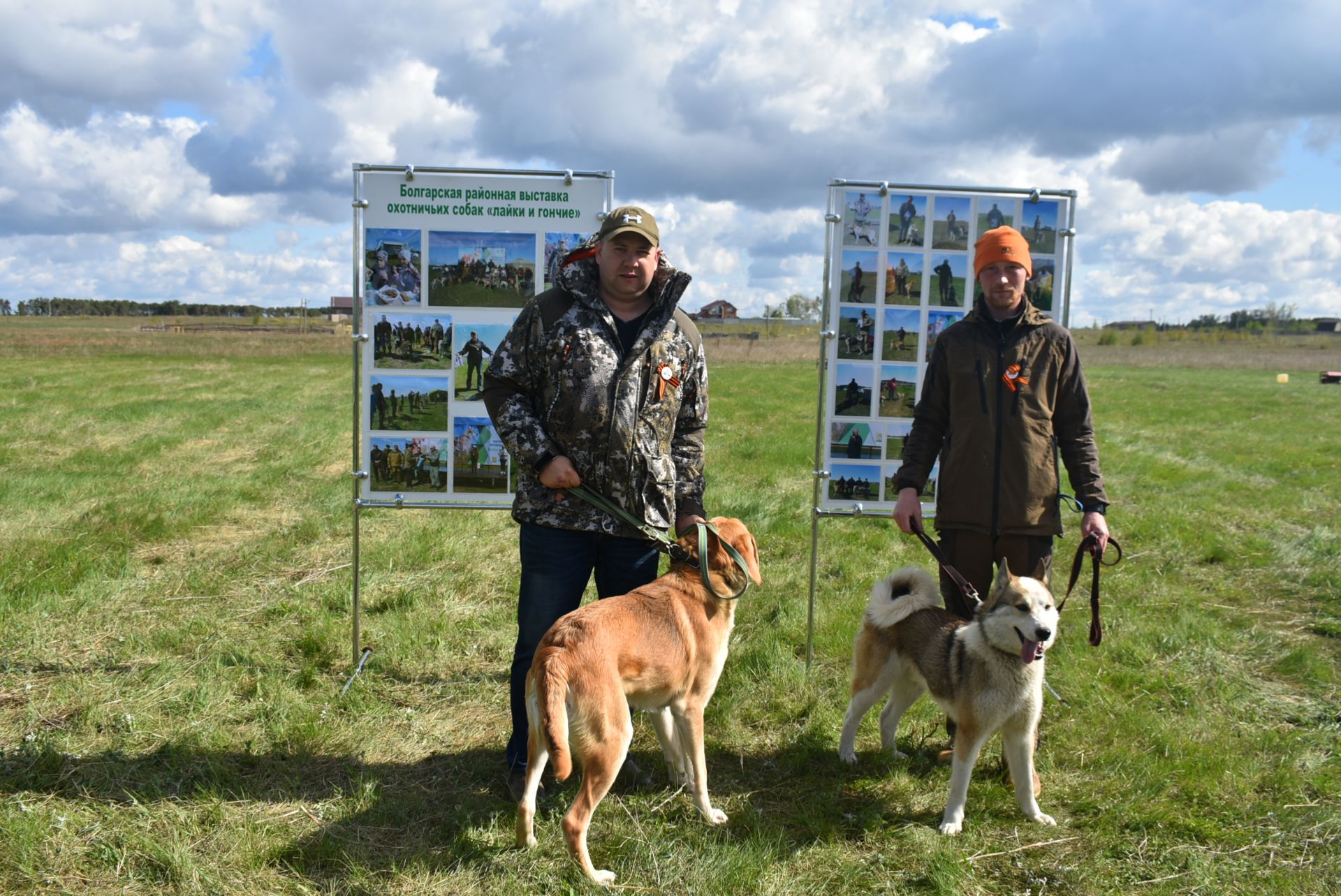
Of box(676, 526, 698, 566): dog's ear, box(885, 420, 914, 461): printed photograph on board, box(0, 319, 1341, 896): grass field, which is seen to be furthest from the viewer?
box(885, 420, 914, 461): printed photograph on board

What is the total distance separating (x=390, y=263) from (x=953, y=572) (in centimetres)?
355

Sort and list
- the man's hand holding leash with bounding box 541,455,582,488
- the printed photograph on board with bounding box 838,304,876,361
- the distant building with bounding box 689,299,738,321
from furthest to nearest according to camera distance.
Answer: the distant building with bounding box 689,299,738,321 < the printed photograph on board with bounding box 838,304,876,361 < the man's hand holding leash with bounding box 541,455,582,488

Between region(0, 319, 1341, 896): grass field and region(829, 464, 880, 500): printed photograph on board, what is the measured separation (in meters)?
1.12

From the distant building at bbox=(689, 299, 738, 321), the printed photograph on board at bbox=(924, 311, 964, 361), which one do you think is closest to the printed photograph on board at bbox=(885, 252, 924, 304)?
the printed photograph on board at bbox=(924, 311, 964, 361)

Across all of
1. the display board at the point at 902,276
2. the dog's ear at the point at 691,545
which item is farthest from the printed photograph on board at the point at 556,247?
the dog's ear at the point at 691,545

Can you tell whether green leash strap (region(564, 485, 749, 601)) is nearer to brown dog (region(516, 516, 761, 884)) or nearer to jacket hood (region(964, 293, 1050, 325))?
brown dog (region(516, 516, 761, 884))

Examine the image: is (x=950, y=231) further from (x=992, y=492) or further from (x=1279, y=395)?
(x=1279, y=395)

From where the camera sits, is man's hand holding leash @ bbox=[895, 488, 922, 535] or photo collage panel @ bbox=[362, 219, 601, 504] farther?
photo collage panel @ bbox=[362, 219, 601, 504]

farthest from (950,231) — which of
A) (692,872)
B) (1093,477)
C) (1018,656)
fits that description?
(692,872)

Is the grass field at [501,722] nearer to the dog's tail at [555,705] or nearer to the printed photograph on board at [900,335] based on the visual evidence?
the dog's tail at [555,705]

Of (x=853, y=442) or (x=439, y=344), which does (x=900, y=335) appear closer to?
(x=853, y=442)

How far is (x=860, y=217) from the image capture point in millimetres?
5023

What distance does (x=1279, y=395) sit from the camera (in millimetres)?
26438

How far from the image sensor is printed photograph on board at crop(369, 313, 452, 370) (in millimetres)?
5016
